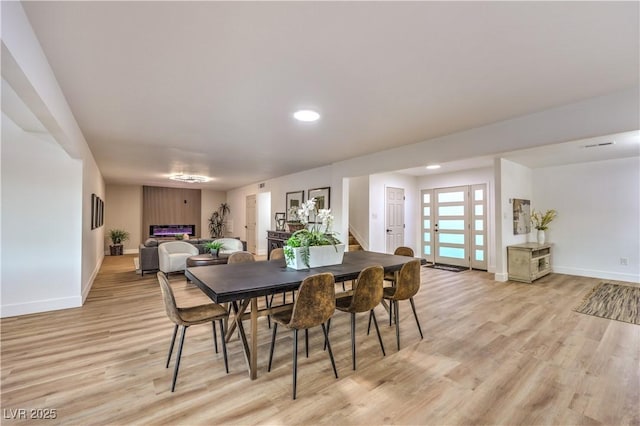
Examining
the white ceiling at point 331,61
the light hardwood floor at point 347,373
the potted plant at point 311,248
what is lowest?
the light hardwood floor at point 347,373

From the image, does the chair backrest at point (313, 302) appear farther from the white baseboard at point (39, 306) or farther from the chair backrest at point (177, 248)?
the chair backrest at point (177, 248)

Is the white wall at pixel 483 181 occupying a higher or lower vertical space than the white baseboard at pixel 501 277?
higher

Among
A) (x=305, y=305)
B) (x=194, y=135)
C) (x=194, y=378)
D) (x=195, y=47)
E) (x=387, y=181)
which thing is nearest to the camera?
(x=195, y=47)

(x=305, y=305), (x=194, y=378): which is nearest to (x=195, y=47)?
(x=305, y=305)

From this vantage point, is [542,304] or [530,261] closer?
[542,304]

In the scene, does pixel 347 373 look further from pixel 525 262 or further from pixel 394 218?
pixel 394 218

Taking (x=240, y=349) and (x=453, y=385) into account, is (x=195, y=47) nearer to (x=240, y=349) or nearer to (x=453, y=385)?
(x=240, y=349)

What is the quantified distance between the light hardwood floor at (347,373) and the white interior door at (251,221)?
5.86 m

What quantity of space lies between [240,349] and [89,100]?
2.78m

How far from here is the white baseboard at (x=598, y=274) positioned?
5.35 metres

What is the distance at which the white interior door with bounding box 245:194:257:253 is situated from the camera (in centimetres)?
948

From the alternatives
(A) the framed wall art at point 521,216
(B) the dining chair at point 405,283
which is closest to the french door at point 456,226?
(A) the framed wall art at point 521,216

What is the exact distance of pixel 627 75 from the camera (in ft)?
7.29

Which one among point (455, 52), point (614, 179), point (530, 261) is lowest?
point (530, 261)
